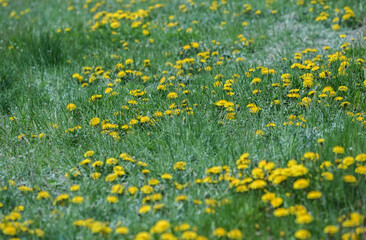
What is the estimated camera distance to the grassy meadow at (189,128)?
2.80 m

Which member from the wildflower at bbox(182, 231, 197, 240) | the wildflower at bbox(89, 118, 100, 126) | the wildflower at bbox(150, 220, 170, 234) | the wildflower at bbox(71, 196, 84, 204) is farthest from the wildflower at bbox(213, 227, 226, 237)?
the wildflower at bbox(89, 118, 100, 126)

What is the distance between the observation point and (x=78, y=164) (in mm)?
3635

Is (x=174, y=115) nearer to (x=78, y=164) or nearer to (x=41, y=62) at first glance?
(x=78, y=164)

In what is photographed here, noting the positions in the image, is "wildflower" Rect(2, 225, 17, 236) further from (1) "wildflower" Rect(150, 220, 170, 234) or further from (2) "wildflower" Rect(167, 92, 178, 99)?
(2) "wildflower" Rect(167, 92, 178, 99)

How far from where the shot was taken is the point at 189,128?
3.74m

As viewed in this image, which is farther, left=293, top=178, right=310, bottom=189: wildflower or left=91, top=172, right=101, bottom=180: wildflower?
left=91, top=172, right=101, bottom=180: wildflower

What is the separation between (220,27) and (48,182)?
4013mm

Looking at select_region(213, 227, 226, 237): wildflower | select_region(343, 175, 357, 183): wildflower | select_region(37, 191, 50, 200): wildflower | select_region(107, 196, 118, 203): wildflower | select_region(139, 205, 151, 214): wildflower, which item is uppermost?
select_region(37, 191, 50, 200): wildflower

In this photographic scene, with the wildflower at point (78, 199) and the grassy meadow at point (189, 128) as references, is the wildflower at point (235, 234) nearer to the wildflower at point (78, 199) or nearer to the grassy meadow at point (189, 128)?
the grassy meadow at point (189, 128)

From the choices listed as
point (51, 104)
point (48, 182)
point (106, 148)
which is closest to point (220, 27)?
point (51, 104)

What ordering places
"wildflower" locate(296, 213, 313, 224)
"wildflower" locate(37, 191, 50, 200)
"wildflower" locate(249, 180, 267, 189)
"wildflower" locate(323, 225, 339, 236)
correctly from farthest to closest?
1. "wildflower" locate(37, 191, 50, 200)
2. "wildflower" locate(249, 180, 267, 189)
3. "wildflower" locate(296, 213, 313, 224)
4. "wildflower" locate(323, 225, 339, 236)

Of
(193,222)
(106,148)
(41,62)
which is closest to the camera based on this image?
(193,222)

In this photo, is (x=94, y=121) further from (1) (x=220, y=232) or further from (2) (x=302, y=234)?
(2) (x=302, y=234)

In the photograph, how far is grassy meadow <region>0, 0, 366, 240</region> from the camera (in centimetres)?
280
